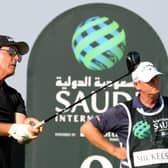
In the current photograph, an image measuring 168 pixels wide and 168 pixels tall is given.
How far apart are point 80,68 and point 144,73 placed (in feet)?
8.24

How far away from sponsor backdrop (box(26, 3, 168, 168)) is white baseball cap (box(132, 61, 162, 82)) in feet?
7.20

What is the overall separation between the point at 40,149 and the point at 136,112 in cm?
275

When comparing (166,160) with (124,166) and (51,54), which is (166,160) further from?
(51,54)

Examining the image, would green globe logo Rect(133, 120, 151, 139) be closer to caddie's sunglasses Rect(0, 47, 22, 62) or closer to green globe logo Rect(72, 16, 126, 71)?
caddie's sunglasses Rect(0, 47, 22, 62)

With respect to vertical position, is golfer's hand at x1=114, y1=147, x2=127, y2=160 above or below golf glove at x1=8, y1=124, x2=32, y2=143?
below

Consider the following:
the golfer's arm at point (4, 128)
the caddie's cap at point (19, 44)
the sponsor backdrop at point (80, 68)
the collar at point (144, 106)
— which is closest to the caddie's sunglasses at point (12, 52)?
the caddie's cap at point (19, 44)

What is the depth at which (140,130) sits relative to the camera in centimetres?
670

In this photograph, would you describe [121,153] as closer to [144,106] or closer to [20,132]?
[144,106]

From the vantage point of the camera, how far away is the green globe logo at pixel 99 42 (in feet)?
30.5

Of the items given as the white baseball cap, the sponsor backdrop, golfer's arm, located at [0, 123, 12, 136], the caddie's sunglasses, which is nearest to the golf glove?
golfer's arm, located at [0, 123, 12, 136]

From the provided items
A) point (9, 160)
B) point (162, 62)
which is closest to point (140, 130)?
Result: point (9, 160)

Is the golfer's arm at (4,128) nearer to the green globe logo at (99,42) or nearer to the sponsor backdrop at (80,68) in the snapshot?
the sponsor backdrop at (80,68)

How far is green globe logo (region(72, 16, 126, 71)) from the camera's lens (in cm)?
928

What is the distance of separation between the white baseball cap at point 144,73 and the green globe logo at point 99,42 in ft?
7.41
